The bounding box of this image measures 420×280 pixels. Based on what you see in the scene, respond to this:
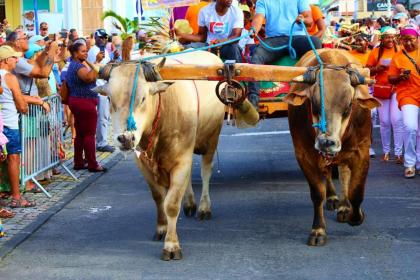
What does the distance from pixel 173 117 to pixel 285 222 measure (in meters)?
2.02

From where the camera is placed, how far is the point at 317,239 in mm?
8633

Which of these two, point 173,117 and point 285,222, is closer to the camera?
point 173,117

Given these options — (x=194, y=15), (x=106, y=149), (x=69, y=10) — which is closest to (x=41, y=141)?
(x=194, y=15)

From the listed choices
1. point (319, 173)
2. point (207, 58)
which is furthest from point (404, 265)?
point (207, 58)

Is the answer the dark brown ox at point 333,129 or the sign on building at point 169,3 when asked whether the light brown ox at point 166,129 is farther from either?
the sign on building at point 169,3

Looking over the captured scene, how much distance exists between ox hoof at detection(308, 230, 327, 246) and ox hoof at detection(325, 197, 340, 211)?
165 centimetres

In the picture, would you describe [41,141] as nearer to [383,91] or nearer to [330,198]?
[330,198]

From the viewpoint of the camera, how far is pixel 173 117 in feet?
28.0

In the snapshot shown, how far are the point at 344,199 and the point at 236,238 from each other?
1.55m

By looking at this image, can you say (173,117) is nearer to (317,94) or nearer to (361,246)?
(317,94)

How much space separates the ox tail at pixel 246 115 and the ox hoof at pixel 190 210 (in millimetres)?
Result: 1166

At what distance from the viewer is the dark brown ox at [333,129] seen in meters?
7.98

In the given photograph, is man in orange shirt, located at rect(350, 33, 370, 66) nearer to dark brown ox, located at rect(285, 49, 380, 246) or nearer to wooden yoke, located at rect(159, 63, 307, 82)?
dark brown ox, located at rect(285, 49, 380, 246)

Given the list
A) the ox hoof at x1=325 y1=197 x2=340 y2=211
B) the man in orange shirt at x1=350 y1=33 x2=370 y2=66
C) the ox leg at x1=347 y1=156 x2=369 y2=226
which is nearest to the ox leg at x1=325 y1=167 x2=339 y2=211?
the ox hoof at x1=325 y1=197 x2=340 y2=211
